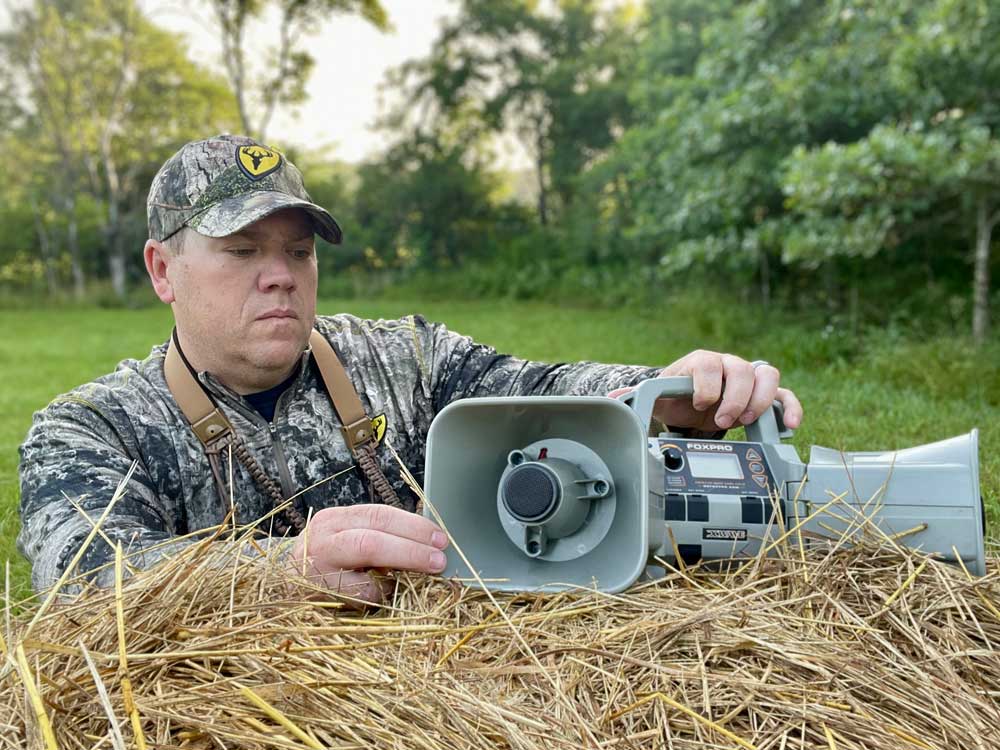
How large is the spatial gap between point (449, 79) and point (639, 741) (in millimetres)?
34109

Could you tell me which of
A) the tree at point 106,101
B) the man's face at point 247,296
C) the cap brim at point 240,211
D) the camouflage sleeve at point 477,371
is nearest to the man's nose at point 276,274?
the man's face at point 247,296

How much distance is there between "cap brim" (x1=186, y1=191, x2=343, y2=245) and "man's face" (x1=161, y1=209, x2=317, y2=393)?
0.04 meters

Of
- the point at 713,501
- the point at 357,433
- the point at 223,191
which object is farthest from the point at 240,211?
the point at 713,501

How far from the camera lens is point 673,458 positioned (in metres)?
1.91

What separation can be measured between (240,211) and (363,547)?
4.05 ft

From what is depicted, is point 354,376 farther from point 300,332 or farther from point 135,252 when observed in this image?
point 135,252

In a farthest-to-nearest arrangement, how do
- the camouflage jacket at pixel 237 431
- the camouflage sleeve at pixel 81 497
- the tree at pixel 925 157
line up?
the tree at pixel 925 157 → the camouflage jacket at pixel 237 431 → the camouflage sleeve at pixel 81 497

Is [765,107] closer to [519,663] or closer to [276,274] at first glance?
[276,274]

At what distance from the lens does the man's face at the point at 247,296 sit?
2.61 m

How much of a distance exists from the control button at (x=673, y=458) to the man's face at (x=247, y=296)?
122 centimetres

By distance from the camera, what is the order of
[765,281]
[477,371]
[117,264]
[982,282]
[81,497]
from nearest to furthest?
[81,497] → [477,371] → [982,282] → [765,281] → [117,264]

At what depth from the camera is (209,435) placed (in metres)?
2.57

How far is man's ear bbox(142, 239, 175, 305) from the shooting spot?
2742 mm

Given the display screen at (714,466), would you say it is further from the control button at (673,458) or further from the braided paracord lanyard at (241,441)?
the braided paracord lanyard at (241,441)
